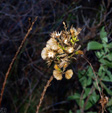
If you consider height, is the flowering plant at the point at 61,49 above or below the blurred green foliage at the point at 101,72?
above

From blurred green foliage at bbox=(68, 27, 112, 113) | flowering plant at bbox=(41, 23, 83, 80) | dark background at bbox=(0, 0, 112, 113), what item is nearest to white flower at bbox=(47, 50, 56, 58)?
flowering plant at bbox=(41, 23, 83, 80)

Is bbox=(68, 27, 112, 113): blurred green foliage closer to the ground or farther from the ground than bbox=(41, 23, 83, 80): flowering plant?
closer to the ground

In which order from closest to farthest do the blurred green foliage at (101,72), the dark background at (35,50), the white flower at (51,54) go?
the white flower at (51,54) → the blurred green foliage at (101,72) → the dark background at (35,50)

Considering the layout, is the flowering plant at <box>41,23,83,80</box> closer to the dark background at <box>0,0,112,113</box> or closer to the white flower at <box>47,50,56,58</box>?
the white flower at <box>47,50,56,58</box>

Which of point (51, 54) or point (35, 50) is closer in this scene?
point (51, 54)

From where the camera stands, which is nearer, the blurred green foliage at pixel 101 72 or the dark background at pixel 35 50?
the blurred green foliage at pixel 101 72

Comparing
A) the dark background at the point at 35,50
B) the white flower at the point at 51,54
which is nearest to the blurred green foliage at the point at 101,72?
the dark background at the point at 35,50

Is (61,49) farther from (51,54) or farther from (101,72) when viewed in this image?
(101,72)

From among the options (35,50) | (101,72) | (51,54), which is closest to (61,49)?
(51,54)

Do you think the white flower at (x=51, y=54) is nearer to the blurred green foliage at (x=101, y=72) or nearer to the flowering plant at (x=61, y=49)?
the flowering plant at (x=61, y=49)

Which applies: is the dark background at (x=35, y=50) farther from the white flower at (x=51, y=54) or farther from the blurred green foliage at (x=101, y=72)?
the white flower at (x=51, y=54)

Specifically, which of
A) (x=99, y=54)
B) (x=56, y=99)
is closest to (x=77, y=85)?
(x=56, y=99)

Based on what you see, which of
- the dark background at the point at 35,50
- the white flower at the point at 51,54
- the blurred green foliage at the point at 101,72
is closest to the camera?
the white flower at the point at 51,54
